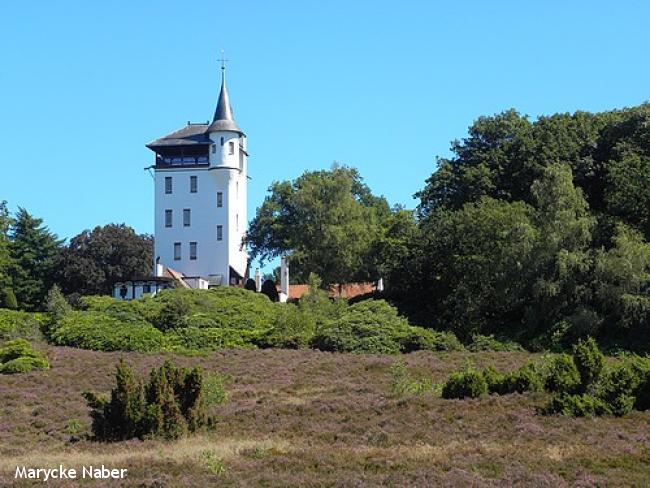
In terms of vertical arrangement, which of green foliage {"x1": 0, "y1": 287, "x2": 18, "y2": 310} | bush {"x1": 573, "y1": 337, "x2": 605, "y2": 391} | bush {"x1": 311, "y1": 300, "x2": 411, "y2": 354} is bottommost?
bush {"x1": 573, "y1": 337, "x2": 605, "y2": 391}

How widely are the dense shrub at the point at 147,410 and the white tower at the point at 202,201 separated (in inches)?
1910

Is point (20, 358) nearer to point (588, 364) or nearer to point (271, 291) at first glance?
point (588, 364)

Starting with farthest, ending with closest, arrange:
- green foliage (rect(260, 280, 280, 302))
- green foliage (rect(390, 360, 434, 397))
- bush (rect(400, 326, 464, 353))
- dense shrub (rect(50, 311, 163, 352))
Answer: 1. green foliage (rect(260, 280, 280, 302))
2. dense shrub (rect(50, 311, 163, 352))
3. bush (rect(400, 326, 464, 353))
4. green foliage (rect(390, 360, 434, 397))

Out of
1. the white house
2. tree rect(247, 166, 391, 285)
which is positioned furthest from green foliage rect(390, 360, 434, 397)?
the white house

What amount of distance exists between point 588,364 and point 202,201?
5191cm

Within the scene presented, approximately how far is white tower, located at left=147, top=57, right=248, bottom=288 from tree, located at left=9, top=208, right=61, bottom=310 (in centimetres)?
826

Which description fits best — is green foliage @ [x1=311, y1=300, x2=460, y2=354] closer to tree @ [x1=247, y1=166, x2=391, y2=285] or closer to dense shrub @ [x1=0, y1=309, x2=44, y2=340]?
dense shrub @ [x1=0, y1=309, x2=44, y2=340]

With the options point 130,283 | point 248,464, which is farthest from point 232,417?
point 130,283

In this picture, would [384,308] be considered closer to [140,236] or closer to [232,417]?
[232,417]

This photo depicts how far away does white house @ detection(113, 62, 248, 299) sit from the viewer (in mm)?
74750

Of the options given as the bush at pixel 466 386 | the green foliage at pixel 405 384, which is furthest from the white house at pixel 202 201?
the bush at pixel 466 386

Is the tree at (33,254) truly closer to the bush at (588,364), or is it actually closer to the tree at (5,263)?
the tree at (5,263)

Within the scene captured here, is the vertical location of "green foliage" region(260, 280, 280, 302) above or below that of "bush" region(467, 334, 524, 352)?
above

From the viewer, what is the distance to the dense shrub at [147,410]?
24.7 m
